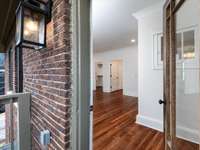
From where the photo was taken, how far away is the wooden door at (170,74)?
1457 millimetres

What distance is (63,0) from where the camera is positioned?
122 centimetres

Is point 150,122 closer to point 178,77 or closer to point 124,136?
point 124,136

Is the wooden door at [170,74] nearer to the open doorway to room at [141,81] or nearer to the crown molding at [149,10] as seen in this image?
the open doorway to room at [141,81]

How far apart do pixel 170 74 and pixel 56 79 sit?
1169 millimetres

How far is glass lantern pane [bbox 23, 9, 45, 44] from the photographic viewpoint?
1.44 metres

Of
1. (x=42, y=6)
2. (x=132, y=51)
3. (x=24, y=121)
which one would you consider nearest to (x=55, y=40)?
(x=42, y=6)

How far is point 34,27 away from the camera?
1532 mm

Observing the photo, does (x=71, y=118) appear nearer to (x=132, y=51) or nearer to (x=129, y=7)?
(x=129, y=7)

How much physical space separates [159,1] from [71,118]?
2816mm

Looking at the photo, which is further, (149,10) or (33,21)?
(149,10)

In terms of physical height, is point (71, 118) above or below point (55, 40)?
below

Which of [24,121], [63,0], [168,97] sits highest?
[63,0]

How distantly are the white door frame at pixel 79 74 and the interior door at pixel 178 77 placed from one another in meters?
0.89

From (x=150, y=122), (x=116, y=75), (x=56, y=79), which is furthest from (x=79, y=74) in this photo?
(x=116, y=75)
